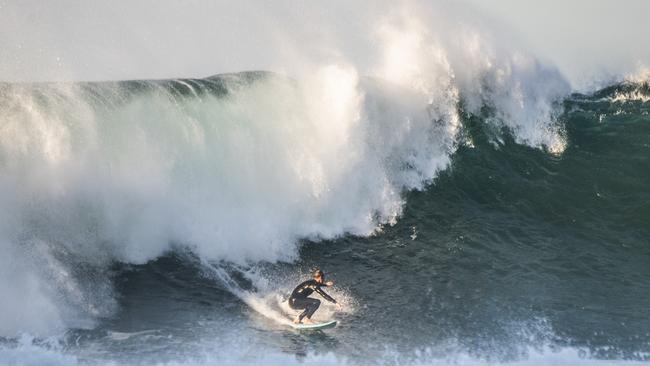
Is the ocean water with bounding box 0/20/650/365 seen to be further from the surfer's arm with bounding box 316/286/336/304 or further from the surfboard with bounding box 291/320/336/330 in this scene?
the surfer's arm with bounding box 316/286/336/304

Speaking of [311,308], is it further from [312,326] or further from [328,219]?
[328,219]


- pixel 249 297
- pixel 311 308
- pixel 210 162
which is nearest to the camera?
pixel 311 308

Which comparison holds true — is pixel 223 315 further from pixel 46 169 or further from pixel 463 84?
pixel 463 84

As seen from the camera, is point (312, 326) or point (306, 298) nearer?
point (312, 326)

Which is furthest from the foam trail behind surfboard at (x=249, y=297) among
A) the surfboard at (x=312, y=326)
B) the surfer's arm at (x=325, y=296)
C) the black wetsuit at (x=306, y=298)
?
the surfer's arm at (x=325, y=296)

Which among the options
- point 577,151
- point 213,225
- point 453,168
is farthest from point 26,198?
point 577,151

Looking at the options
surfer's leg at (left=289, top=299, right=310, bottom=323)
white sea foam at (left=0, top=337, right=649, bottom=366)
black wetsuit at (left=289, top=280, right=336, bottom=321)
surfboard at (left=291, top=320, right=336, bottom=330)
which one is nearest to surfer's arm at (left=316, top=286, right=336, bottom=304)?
black wetsuit at (left=289, top=280, right=336, bottom=321)

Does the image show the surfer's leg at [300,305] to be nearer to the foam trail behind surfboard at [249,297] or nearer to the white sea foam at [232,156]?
the foam trail behind surfboard at [249,297]

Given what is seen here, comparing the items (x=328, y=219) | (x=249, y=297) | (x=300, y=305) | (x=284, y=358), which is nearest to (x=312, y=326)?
(x=300, y=305)
